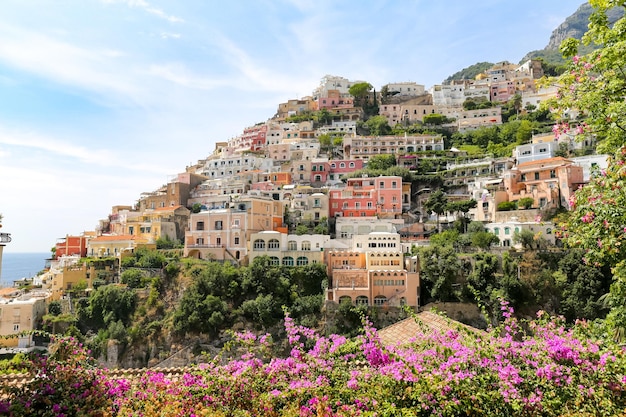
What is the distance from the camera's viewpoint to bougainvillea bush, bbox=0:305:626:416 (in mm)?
5051

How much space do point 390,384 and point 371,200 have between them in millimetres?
32596

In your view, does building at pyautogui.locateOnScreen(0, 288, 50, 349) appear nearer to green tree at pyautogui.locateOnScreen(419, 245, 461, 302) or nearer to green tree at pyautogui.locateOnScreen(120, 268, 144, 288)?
green tree at pyautogui.locateOnScreen(120, 268, 144, 288)

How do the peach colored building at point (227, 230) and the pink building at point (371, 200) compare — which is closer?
the peach colored building at point (227, 230)

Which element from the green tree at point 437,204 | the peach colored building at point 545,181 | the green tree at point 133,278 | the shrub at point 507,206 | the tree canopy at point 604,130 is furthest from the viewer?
the green tree at point 437,204

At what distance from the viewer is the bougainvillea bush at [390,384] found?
16.6 feet

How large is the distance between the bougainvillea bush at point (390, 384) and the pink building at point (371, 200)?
102 feet

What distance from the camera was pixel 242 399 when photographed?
221 inches

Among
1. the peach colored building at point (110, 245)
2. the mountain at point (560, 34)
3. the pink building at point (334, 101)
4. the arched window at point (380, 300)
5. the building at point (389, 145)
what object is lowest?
the arched window at point (380, 300)

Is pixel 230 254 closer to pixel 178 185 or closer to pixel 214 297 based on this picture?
pixel 214 297

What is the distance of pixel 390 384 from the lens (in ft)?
17.4

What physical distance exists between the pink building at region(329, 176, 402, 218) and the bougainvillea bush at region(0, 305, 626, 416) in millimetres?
31055

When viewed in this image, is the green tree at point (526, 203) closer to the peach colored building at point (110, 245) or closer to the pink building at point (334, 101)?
the peach colored building at point (110, 245)

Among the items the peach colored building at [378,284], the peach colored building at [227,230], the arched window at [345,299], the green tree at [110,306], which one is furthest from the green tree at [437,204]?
the green tree at [110,306]

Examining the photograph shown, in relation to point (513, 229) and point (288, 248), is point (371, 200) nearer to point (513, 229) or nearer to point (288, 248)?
point (288, 248)
